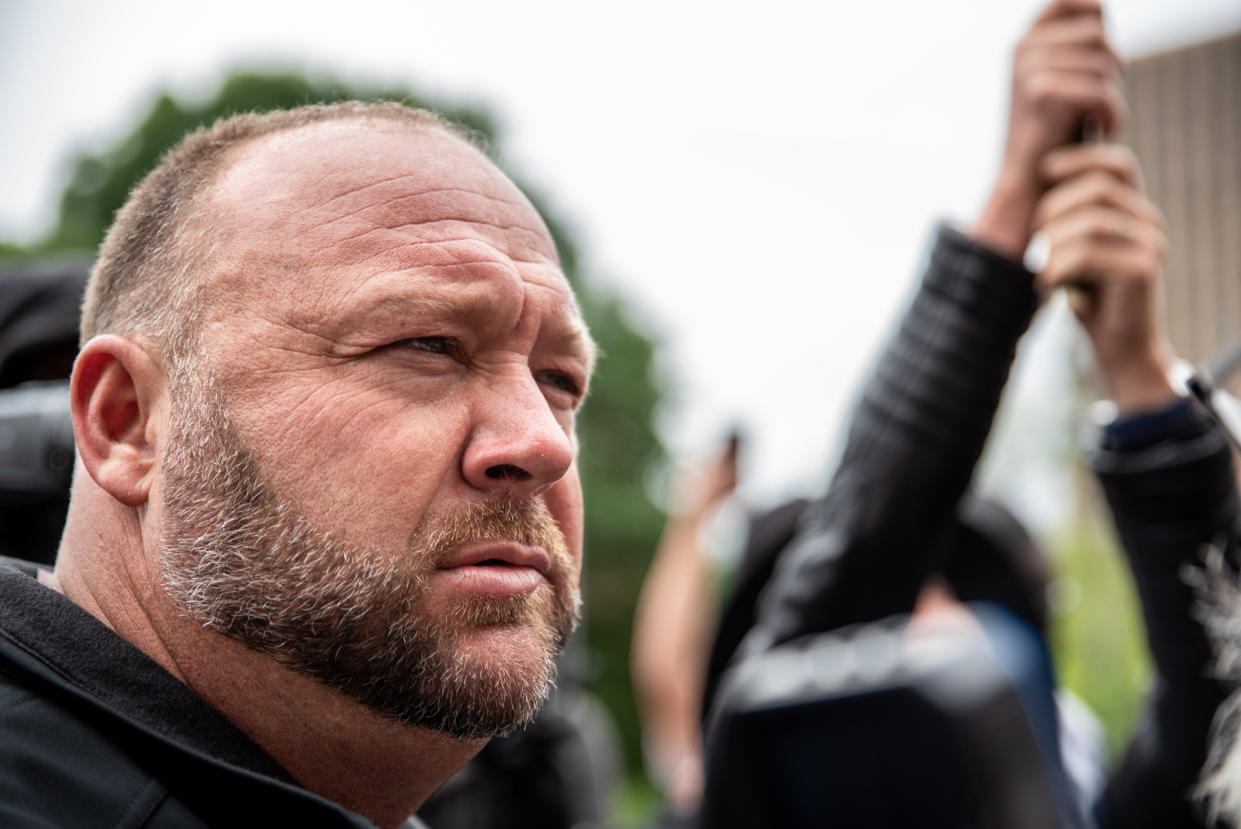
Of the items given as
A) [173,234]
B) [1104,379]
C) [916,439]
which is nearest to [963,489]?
[916,439]

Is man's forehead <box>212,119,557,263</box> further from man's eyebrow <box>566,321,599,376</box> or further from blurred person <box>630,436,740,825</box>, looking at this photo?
blurred person <box>630,436,740,825</box>

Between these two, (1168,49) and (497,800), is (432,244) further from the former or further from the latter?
(497,800)

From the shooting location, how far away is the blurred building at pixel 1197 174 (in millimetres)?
2287

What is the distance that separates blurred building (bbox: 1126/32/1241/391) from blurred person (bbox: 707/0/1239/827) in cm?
16

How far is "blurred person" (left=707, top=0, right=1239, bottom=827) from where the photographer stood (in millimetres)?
2166

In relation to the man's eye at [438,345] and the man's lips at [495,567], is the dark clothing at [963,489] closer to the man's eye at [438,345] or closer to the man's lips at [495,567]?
the man's lips at [495,567]

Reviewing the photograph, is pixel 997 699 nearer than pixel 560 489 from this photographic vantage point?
No

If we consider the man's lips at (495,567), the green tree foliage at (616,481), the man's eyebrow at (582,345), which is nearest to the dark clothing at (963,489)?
the man's eyebrow at (582,345)

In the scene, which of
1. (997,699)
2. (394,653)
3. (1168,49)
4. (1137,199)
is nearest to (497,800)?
(997,699)

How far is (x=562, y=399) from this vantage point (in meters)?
1.84

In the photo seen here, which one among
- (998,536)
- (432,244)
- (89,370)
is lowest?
(998,536)

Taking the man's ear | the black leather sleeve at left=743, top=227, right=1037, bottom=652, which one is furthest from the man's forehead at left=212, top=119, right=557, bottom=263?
the black leather sleeve at left=743, top=227, right=1037, bottom=652

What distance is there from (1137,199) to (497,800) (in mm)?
2493

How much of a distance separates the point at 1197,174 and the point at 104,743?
2.50 metres
